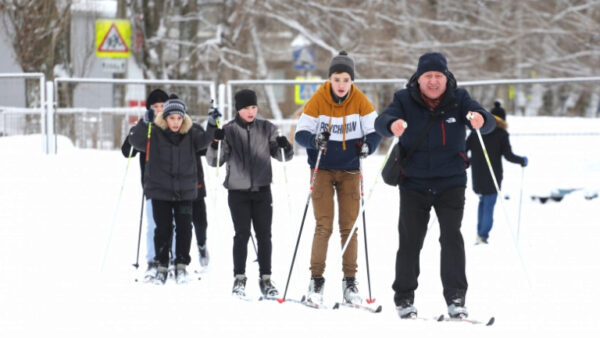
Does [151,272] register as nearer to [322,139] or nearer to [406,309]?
[322,139]

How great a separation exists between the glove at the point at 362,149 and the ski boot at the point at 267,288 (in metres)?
1.25

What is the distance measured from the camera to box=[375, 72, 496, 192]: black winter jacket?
624 cm

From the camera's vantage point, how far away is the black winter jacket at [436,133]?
6238 millimetres

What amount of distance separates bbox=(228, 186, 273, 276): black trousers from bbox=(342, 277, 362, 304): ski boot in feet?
2.45

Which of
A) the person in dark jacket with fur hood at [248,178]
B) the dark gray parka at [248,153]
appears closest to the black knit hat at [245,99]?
the person in dark jacket with fur hood at [248,178]

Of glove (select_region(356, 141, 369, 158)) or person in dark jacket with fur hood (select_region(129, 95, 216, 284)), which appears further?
person in dark jacket with fur hood (select_region(129, 95, 216, 284))

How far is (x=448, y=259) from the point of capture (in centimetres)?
638

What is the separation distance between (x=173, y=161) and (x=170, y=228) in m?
0.60

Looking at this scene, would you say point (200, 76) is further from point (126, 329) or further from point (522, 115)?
point (126, 329)

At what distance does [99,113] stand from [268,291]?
898 cm

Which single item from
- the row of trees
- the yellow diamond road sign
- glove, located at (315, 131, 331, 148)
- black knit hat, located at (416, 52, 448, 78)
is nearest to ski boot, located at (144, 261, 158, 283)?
glove, located at (315, 131, 331, 148)

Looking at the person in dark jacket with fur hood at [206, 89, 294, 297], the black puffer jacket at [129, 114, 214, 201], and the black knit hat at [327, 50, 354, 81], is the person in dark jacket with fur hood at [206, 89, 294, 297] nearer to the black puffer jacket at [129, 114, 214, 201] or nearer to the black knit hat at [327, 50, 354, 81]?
the black puffer jacket at [129, 114, 214, 201]

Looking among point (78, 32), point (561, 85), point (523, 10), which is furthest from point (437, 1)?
point (561, 85)

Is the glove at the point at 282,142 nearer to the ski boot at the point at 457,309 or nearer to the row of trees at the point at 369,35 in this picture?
the ski boot at the point at 457,309
